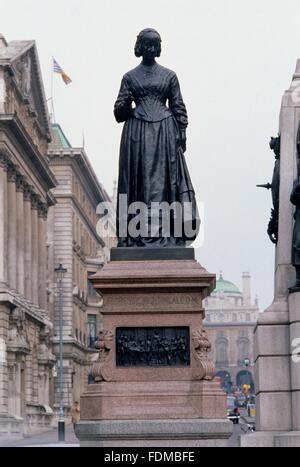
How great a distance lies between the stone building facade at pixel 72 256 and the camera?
8744 centimetres

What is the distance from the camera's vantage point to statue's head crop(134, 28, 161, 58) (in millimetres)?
17094

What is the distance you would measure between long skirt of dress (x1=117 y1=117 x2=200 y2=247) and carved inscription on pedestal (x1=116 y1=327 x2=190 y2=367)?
4.49 feet

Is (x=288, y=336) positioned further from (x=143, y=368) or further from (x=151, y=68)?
(x=151, y=68)

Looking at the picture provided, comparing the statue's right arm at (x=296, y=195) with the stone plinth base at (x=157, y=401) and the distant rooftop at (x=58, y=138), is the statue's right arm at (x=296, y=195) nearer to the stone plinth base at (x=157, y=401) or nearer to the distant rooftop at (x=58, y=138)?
the stone plinth base at (x=157, y=401)

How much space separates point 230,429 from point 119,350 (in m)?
1.85

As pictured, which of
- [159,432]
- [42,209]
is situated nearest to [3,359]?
[42,209]

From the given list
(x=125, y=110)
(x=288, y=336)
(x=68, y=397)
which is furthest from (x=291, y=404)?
(x=68, y=397)

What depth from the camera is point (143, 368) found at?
51.0 feet

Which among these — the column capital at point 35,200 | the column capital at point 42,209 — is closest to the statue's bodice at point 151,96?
the column capital at point 35,200

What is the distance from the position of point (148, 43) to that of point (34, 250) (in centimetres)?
5582

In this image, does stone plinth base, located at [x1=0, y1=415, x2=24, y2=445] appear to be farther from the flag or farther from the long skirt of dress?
the long skirt of dress

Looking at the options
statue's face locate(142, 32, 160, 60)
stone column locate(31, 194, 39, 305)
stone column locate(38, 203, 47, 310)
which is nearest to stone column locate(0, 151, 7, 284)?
stone column locate(31, 194, 39, 305)

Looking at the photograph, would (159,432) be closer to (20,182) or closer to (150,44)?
(150,44)

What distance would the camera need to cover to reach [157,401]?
1536 cm
